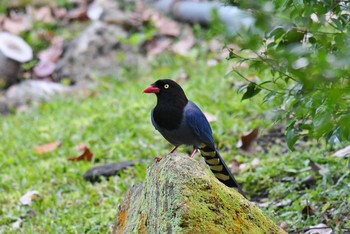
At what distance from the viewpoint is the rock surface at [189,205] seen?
2713 millimetres

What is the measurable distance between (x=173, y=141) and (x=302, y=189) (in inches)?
44.3

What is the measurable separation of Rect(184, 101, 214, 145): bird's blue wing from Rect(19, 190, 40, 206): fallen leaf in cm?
181

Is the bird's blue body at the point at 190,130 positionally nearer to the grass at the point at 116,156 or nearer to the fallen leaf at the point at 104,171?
the grass at the point at 116,156

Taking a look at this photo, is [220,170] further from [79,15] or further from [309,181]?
[79,15]

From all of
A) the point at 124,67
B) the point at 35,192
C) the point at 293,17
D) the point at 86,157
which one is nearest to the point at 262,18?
the point at 293,17

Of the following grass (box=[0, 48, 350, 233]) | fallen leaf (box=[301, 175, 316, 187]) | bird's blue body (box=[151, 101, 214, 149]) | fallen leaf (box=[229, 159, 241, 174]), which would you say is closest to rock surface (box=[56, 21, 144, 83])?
grass (box=[0, 48, 350, 233])

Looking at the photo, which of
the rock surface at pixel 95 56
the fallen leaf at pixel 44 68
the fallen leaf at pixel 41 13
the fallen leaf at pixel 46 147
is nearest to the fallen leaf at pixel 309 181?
the fallen leaf at pixel 46 147

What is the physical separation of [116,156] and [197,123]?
2.27m

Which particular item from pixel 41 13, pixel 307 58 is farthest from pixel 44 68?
pixel 307 58

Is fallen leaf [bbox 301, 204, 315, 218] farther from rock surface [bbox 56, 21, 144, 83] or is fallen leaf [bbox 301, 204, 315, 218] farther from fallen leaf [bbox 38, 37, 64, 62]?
fallen leaf [bbox 38, 37, 64, 62]

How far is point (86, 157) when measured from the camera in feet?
19.7

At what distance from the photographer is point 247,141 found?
18.4 ft

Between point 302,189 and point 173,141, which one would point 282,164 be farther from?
point 173,141

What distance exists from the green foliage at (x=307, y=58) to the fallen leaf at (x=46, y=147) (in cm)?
315
